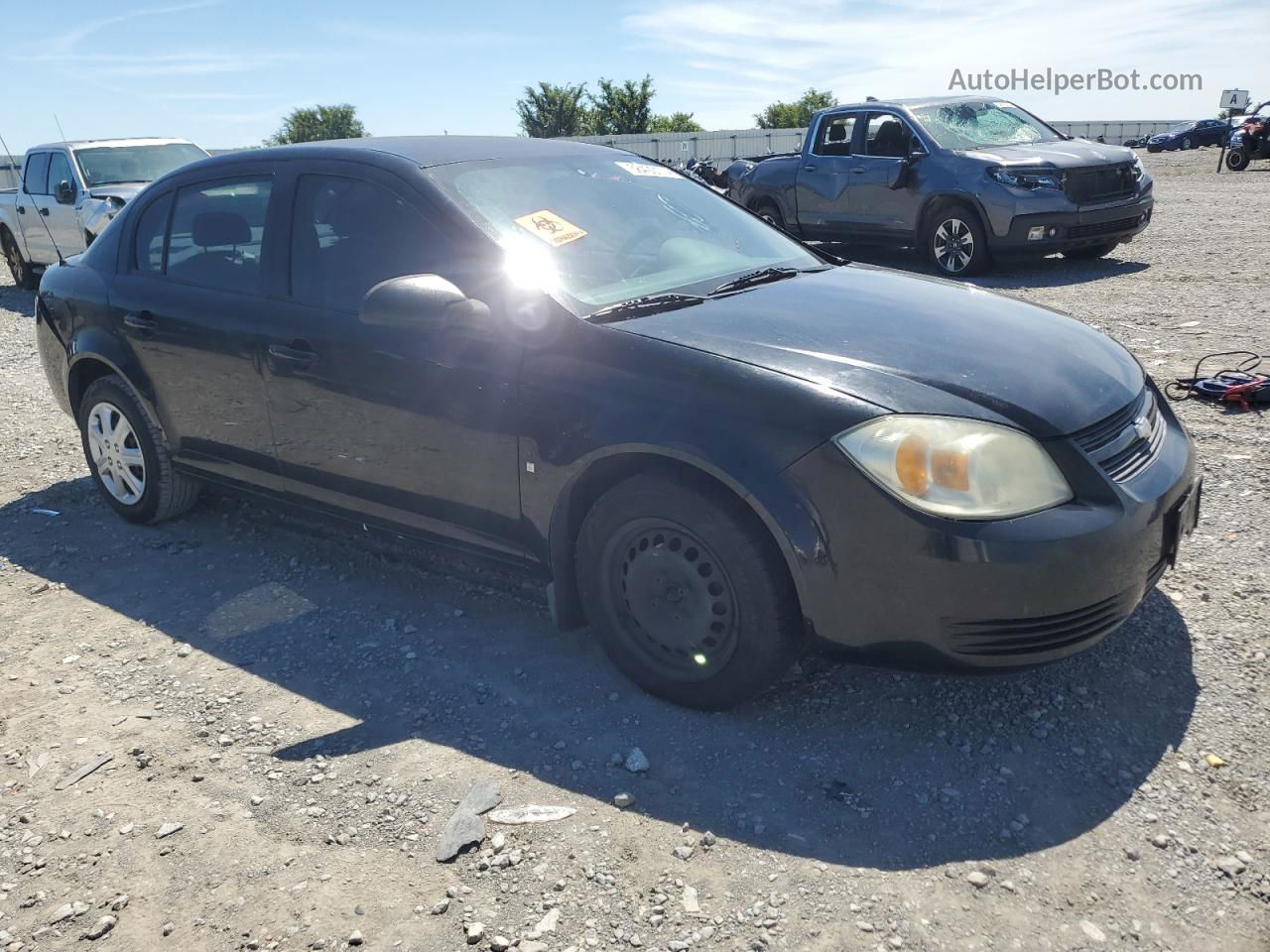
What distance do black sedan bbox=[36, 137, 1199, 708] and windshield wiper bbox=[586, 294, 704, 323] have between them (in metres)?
0.01

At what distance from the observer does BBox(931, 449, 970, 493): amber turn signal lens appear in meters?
2.65

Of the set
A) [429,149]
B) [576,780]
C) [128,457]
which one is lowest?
[576,780]

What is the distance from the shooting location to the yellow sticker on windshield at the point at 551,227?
138 inches

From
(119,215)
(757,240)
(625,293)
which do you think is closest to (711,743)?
(625,293)

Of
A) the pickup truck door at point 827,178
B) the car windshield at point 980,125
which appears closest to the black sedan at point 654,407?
the car windshield at point 980,125

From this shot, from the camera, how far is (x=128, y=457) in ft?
16.2

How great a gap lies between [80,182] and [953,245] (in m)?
9.84

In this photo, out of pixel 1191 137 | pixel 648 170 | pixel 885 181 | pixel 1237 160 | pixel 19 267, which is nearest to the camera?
pixel 648 170

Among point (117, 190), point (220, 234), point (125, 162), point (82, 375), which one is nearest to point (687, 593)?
point (220, 234)

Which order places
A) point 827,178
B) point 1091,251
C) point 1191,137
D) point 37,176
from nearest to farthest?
point 1091,251 → point 827,178 → point 37,176 → point 1191,137

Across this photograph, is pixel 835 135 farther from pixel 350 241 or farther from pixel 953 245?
pixel 350 241

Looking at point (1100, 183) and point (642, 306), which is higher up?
point (1100, 183)

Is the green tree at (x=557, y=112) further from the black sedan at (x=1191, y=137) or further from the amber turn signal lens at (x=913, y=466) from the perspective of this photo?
the amber turn signal lens at (x=913, y=466)

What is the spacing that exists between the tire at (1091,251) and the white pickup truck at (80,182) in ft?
33.2
